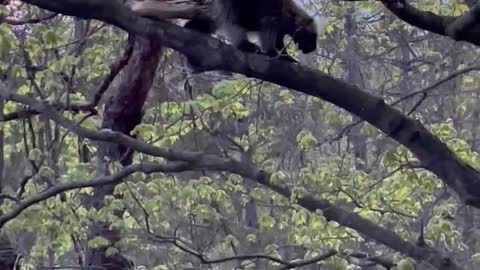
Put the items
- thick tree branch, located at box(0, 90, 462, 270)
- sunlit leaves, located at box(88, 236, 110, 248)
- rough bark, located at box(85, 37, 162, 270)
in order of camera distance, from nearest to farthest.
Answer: thick tree branch, located at box(0, 90, 462, 270), sunlit leaves, located at box(88, 236, 110, 248), rough bark, located at box(85, 37, 162, 270)

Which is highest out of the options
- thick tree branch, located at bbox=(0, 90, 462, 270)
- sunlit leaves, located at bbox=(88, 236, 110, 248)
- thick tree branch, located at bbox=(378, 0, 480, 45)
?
thick tree branch, located at bbox=(378, 0, 480, 45)

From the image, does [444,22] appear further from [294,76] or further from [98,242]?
[98,242]

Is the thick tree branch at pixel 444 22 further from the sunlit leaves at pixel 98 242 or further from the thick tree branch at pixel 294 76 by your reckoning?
the sunlit leaves at pixel 98 242

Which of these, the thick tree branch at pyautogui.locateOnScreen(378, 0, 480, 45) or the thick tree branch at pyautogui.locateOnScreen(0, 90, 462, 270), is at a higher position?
the thick tree branch at pyautogui.locateOnScreen(378, 0, 480, 45)

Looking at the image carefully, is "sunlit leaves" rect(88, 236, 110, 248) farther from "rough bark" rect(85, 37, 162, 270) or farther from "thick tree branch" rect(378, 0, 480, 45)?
"thick tree branch" rect(378, 0, 480, 45)

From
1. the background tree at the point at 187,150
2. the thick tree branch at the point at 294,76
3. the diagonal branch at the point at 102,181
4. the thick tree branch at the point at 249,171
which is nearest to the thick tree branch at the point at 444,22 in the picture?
the background tree at the point at 187,150

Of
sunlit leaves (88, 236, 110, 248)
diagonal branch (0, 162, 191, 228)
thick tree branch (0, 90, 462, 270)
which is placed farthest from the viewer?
sunlit leaves (88, 236, 110, 248)

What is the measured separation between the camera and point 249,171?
17.0 ft

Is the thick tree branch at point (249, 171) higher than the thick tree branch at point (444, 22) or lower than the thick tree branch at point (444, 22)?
lower

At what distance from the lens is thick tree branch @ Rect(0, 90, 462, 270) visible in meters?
4.64

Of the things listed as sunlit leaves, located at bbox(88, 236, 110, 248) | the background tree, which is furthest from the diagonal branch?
sunlit leaves, located at bbox(88, 236, 110, 248)

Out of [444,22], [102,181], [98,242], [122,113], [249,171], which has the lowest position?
[98,242]

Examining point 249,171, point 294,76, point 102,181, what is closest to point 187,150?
point 249,171

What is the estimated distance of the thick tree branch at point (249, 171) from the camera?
183 inches
